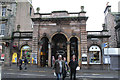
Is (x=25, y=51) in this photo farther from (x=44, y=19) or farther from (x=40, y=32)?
(x=44, y=19)

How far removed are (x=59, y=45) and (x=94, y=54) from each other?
6.70m

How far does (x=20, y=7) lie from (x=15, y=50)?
10673 mm

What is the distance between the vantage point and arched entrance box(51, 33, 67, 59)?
74.8ft

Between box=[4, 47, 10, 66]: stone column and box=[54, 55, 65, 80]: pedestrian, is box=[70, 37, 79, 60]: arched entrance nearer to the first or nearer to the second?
box=[4, 47, 10, 66]: stone column

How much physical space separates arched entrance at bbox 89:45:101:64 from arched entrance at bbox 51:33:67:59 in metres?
4.76

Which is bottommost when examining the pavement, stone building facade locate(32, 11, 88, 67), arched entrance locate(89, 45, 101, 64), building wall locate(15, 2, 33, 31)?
the pavement

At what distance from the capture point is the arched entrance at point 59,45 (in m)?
22.8

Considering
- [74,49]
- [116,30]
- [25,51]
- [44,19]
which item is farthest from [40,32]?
[116,30]

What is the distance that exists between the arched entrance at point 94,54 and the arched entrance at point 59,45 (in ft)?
15.6

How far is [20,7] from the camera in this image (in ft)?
90.8

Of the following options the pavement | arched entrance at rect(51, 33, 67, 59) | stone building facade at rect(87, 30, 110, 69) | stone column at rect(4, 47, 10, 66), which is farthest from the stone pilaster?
stone building facade at rect(87, 30, 110, 69)

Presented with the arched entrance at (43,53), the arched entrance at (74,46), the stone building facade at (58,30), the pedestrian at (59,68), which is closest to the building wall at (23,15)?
the stone building facade at (58,30)

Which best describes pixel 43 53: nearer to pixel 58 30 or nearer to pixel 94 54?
pixel 58 30

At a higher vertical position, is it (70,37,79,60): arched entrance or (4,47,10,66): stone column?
(70,37,79,60): arched entrance
